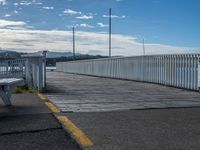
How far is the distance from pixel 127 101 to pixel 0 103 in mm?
3419

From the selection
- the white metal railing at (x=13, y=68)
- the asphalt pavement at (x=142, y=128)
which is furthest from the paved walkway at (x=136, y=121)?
the white metal railing at (x=13, y=68)

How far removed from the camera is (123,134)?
290 inches

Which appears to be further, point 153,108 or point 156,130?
point 153,108

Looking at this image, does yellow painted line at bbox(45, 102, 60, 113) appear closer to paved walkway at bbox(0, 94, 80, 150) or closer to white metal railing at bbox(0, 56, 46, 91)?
paved walkway at bbox(0, 94, 80, 150)

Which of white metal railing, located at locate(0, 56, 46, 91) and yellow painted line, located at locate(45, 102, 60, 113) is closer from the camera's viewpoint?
yellow painted line, located at locate(45, 102, 60, 113)

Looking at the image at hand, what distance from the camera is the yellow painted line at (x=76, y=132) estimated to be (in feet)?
22.2

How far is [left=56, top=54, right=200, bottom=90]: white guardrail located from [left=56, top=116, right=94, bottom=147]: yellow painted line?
807cm

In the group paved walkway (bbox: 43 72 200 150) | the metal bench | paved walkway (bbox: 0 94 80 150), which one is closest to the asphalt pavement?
paved walkway (bbox: 43 72 200 150)

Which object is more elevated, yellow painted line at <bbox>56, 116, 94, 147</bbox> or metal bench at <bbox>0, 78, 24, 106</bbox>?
metal bench at <bbox>0, 78, 24, 106</bbox>

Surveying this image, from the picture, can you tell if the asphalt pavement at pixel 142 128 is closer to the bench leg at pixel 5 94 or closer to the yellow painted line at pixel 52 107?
the yellow painted line at pixel 52 107

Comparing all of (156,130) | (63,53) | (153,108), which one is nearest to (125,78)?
(153,108)

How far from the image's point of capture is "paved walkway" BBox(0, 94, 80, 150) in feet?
21.6

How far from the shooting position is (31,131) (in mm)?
7637

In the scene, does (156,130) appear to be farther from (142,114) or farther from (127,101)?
(127,101)
